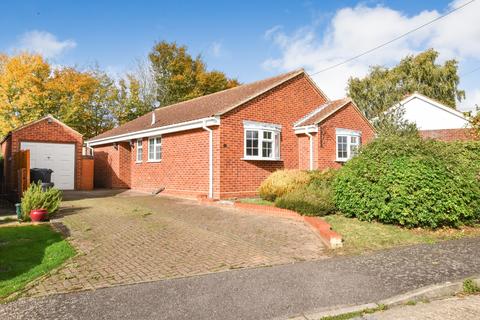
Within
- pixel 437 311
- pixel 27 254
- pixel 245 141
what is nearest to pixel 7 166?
pixel 245 141

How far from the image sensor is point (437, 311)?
4.25 metres

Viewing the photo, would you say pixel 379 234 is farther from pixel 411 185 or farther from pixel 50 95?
pixel 50 95

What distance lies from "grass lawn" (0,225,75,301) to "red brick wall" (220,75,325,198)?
7122 millimetres

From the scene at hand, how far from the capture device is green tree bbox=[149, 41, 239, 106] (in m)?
37.9

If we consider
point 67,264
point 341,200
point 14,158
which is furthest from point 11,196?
point 341,200

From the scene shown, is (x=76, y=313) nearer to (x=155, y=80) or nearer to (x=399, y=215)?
(x=399, y=215)

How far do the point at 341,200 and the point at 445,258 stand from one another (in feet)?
13.0

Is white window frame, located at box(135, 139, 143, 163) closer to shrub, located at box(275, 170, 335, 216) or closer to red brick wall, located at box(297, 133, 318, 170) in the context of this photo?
red brick wall, located at box(297, 133, 318, 170)

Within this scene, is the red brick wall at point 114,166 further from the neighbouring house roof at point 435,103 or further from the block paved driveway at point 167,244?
the neighbouring house roof at point 435,103

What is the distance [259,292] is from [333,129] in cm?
1373

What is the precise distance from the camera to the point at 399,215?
8672 millimetres

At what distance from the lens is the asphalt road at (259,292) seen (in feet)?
13.2

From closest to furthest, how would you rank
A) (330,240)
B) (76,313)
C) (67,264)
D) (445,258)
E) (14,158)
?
1. (76,313)
2. (67,264)
3. (445,258)
4. (330,240)
5. (14,158)

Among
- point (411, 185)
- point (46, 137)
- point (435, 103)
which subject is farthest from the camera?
point (435, 103)
